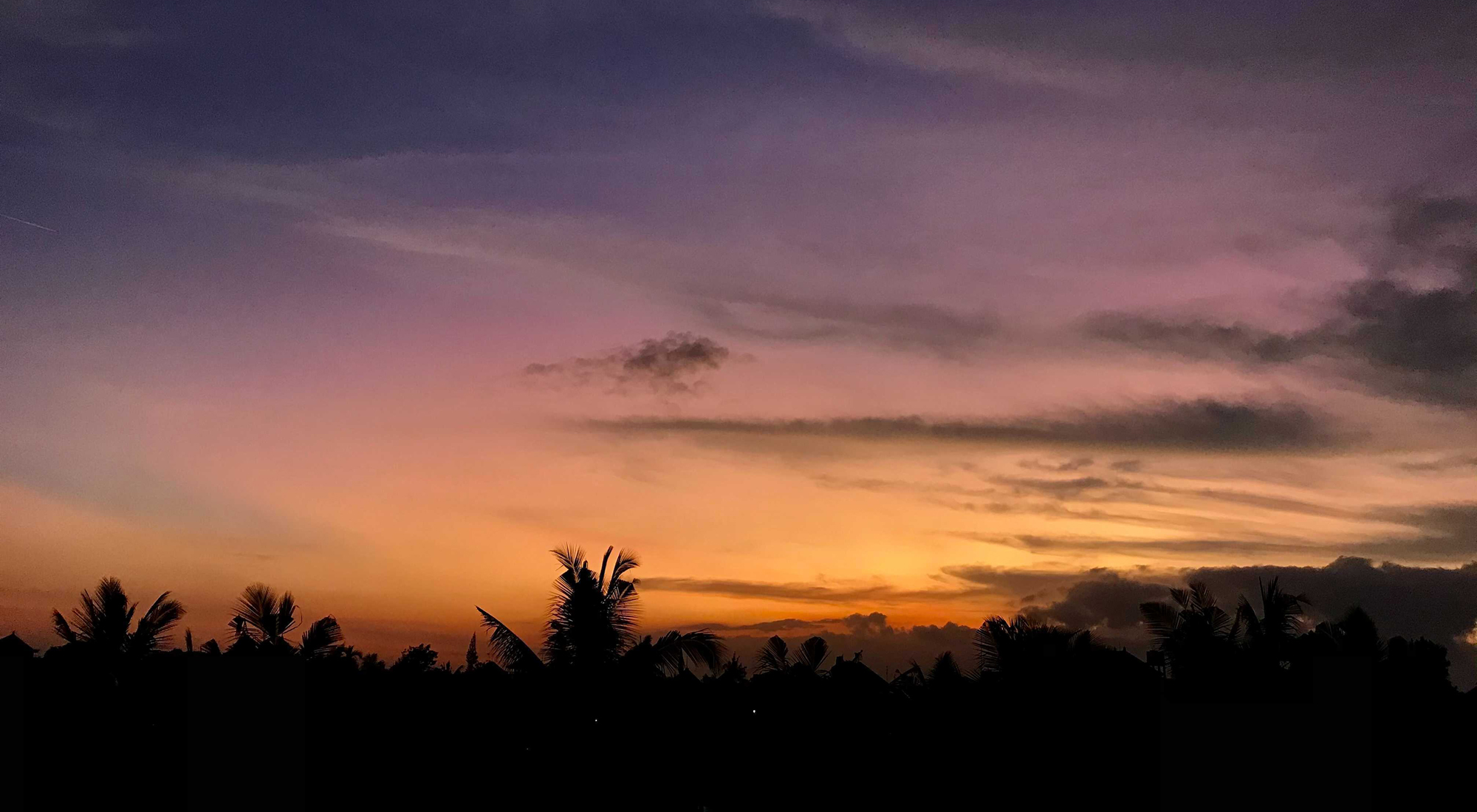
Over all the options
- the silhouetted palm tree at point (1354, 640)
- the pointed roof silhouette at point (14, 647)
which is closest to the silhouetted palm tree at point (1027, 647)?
the silhouetted palm tree at point (1354, 640)

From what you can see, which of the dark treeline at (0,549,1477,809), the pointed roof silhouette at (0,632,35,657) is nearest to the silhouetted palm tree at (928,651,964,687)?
the dark treeline at (0,549,1477,809)

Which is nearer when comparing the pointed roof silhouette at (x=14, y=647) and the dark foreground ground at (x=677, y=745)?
the dark foreground ground at (x=677, y=745)

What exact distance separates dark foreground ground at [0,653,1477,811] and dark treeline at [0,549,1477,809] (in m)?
0.06

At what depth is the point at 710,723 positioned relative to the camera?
111ft

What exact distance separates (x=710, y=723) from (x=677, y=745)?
1945 millimetres

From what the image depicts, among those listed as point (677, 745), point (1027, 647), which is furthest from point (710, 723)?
point (1027, 647)

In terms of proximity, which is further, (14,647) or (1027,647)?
(14,647)

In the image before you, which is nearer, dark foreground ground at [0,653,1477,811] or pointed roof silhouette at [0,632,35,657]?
dark foreground ground at [0,653,1477,811]

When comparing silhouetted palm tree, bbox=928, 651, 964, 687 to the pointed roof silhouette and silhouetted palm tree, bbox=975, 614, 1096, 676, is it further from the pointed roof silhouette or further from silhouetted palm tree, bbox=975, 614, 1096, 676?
the pointed roof silhouette

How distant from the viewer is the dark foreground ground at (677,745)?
23828 mm

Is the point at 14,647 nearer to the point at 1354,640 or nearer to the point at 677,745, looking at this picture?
the point at 677,745

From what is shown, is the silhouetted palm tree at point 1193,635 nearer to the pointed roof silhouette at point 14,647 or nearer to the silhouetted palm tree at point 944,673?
the silhouetted palm tree at point 944,673

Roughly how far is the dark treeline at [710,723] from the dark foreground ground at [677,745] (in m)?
0.06

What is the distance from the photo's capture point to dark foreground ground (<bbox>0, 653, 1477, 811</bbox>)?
2383 centimetres
